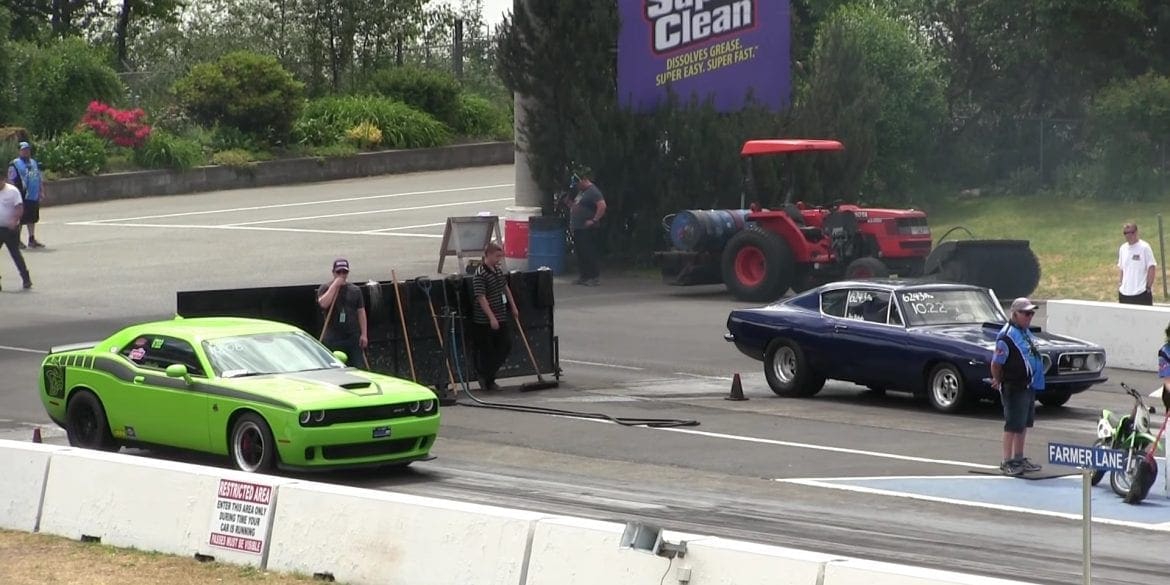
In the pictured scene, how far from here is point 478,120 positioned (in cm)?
5000

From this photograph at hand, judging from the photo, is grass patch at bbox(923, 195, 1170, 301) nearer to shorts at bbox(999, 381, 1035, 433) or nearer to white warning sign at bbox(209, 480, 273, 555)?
shorts at bbox(999, 381, 1035, 433)

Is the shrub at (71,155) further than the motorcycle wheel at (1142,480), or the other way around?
the shrub at (71,155)

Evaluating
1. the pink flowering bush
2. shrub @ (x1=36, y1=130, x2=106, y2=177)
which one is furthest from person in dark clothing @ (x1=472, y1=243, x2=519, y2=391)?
the pink flowering bush

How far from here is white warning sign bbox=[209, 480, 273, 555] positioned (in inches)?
438

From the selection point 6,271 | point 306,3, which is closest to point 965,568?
point 6,271

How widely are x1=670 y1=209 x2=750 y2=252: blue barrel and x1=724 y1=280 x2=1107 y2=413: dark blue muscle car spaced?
7640 mm

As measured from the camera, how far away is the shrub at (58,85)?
137ft

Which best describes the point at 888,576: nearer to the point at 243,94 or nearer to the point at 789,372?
the point at 789,372

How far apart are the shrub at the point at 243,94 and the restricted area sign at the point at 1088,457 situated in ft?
119

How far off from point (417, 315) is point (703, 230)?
954 centimetres

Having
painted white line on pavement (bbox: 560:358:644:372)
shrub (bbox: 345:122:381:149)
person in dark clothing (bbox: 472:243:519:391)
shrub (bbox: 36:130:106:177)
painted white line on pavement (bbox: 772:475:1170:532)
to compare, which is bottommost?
painted white line on pavement (bbox: 772:475:1170:532)

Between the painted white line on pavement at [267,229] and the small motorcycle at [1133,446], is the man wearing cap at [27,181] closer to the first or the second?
the painted white line on pavement at [267,229]

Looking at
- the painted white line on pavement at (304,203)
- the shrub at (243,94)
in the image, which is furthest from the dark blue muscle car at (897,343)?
the shrub at (243,94)

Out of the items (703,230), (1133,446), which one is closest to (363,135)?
(703,230)
